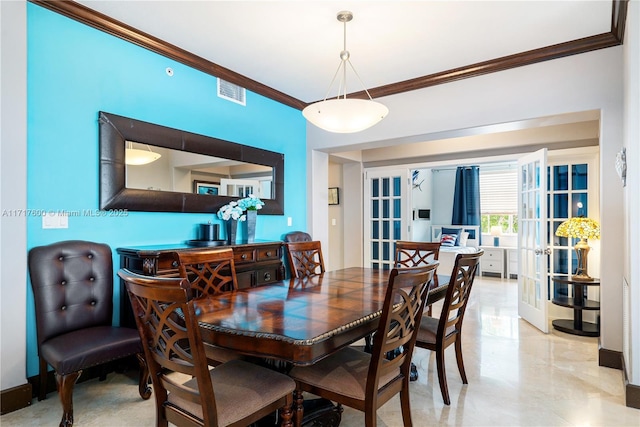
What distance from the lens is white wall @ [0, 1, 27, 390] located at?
7.00ft

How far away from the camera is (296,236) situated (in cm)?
439

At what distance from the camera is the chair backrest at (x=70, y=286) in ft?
7.30

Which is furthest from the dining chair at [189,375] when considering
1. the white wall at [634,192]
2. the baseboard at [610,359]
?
the baseboard at [610,359]

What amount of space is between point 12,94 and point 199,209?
1569 mm

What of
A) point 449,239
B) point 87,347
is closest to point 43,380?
point 87,347

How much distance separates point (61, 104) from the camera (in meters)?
2.47

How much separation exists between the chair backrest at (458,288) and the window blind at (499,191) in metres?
5.93

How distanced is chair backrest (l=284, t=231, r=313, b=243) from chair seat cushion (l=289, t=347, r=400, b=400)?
251 centimetres

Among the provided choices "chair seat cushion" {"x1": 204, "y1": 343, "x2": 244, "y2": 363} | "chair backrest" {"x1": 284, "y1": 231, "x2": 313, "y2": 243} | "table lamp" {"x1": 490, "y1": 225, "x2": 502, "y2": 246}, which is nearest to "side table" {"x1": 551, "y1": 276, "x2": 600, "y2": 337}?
"chair backrest" {"x1": 284, "y1": 231, "x2": 313, "y2": 243}

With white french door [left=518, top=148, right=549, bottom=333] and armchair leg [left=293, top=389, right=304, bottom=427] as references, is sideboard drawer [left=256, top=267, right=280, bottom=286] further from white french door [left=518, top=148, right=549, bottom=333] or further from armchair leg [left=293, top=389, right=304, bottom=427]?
white french door [left=518, top=148, right=549, bottom=333]

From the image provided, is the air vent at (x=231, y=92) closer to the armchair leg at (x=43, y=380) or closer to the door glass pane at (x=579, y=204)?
the armchair leg at (x=43, y=380)

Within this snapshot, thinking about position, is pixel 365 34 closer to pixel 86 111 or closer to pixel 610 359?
pixel 86 111

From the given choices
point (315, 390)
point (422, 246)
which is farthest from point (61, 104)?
point (422, 246)

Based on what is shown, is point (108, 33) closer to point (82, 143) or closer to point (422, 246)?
point (82, 143)
